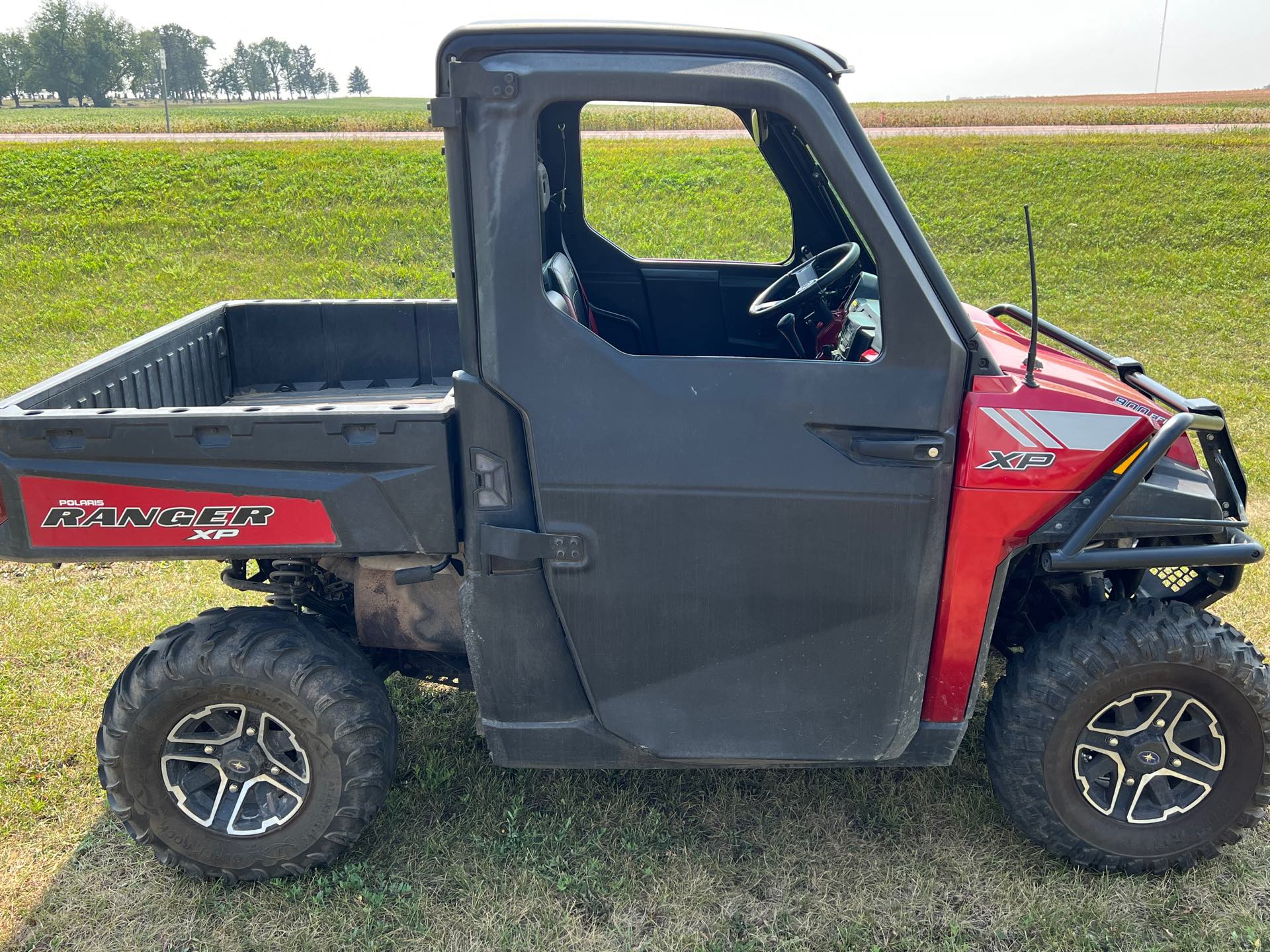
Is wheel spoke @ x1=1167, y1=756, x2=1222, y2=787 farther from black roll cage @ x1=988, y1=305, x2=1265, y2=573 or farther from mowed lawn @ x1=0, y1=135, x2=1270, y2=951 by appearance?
black roll cage @ x1=988, y1=305, x2=1265, y2=573

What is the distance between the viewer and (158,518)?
2.62 metres

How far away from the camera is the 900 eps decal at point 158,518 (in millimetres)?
2578

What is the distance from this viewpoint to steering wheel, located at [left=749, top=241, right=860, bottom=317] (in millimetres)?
3123

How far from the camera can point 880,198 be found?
2434 millimetres

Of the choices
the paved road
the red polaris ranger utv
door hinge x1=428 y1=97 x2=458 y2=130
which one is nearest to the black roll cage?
the red polaris ranger utv

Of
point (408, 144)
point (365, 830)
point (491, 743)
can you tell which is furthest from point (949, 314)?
point (408, 144)

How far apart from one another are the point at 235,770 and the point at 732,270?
2.42 meters

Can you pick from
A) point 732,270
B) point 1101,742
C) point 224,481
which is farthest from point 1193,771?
point 224,481

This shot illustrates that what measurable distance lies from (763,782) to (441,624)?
1239mm

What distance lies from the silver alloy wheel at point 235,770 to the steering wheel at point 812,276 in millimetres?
2000

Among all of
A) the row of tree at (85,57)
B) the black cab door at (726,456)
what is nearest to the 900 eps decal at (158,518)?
the black cab door at (726,456)

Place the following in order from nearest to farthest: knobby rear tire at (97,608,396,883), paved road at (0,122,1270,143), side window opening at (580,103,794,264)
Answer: knobby rear tire at (97,608,396,883), side window opening at (580,103,794,264), paved road at (0,122,1270,143)

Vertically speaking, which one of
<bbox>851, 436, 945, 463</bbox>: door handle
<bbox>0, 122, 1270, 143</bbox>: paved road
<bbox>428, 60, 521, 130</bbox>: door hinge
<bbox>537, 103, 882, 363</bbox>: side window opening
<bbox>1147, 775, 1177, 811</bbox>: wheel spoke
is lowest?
<bbox>1147, 775, 1177, 811</bbox>: wheel spoke

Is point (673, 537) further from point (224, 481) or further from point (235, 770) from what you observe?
point (235, 770)
